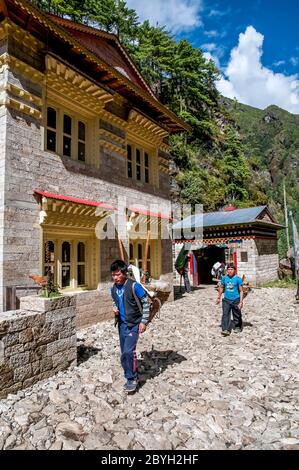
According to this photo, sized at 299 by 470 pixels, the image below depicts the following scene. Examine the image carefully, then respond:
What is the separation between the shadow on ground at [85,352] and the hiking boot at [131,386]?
1537 millimetres

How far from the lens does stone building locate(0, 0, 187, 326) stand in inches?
266

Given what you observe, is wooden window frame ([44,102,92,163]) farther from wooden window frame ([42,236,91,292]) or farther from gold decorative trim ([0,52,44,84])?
wooden window frame ([42,236,91,292])

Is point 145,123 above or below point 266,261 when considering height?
above

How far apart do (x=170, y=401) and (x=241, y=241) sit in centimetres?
1537

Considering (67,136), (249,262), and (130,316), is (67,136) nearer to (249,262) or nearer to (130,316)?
(130,316)

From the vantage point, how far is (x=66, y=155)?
8.65 m

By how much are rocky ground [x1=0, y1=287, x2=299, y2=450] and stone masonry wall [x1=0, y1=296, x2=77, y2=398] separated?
0.20 m

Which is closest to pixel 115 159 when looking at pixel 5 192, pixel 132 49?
pixel 5 192

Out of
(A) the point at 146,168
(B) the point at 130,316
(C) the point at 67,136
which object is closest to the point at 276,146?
(A) the point at 146,168

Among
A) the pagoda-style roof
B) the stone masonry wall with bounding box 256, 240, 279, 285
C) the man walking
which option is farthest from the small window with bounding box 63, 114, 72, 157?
the stone masonry wall with bounding box 256, 240, 279, 285

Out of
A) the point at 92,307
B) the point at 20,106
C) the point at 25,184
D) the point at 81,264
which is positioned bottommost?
the point at 92,307

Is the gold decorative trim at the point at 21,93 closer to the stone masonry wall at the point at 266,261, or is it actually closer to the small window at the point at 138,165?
the small window at the point at 138,165

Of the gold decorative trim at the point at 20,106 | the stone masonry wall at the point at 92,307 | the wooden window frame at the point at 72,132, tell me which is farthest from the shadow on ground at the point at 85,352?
the gold decorative trim at the point at 20,106

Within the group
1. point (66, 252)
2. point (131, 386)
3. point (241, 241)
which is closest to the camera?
point (131, 386)
